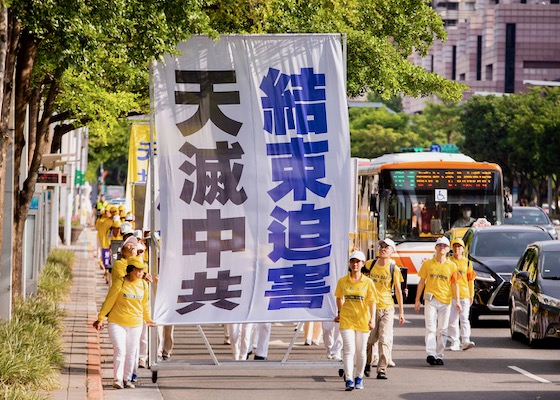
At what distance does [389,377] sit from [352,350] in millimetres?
1727

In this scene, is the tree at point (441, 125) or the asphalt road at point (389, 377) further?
the tree at point (441, 125)

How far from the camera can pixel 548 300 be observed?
61.2 ft

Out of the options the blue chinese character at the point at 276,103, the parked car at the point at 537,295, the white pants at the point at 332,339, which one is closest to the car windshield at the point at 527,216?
the parked car at the point at 537,295

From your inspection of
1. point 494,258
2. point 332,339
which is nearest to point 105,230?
point 494,258

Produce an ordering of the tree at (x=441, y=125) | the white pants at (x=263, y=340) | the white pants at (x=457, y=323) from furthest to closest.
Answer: the tree at (x=441, y=125) < the white pants at (x=457, y=323) < the white pants at (x=263, y=340)

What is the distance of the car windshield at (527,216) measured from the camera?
4288 cm

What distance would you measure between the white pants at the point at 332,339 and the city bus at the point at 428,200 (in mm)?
11348

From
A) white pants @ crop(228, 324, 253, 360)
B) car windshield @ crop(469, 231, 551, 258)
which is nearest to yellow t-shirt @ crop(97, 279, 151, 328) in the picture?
white pants @ crop(228, 324, 253, 360)

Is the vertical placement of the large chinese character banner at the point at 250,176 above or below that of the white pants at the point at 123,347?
above

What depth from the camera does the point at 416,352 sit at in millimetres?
19672

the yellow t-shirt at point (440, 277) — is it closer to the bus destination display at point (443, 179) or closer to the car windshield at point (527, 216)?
the bus destination display at point (443, 179)

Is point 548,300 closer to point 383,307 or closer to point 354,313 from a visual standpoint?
point 383,307

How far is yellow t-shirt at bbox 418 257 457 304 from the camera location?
722 inches

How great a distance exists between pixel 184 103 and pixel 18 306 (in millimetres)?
7397
